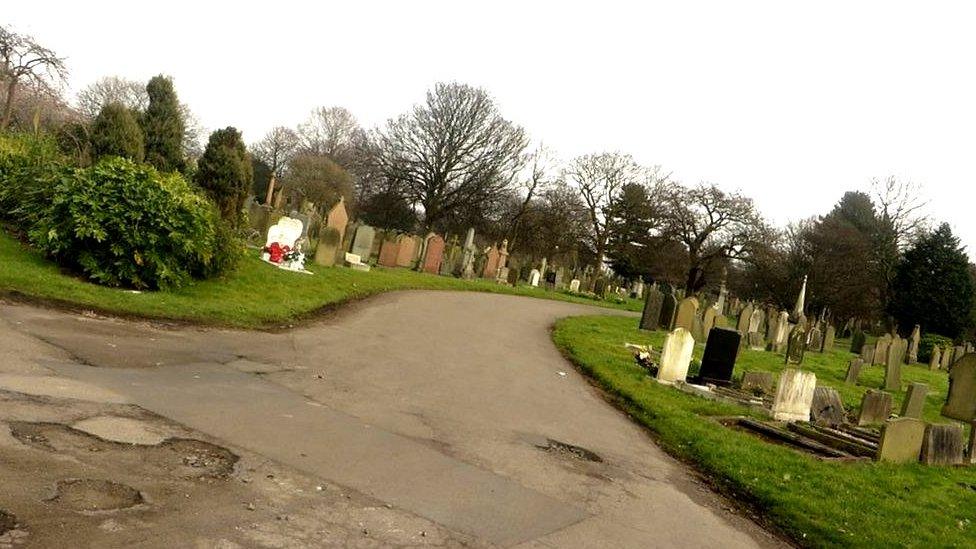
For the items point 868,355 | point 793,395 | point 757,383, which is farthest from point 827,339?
point 793,395

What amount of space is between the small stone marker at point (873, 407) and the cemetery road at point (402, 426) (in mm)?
5158

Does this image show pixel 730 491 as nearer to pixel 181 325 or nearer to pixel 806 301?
pixel 181 325

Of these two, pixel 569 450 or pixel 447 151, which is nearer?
pixel 569 450

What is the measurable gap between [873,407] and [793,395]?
220 cm

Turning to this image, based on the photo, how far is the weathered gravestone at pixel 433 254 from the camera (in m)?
32.4

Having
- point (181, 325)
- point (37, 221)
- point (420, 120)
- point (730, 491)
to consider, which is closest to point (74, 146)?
point (37, 221)

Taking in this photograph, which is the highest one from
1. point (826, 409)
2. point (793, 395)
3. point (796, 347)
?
point (796, 347)

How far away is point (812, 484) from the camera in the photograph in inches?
316

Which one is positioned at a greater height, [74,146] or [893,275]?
[893,275]

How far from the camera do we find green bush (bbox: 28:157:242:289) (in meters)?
11.8

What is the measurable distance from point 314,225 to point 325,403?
21495mm

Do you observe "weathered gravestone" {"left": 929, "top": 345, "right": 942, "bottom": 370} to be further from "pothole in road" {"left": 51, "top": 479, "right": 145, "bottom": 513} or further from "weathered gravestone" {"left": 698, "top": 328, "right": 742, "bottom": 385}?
"pothole in road" {"left": 51, "top": 479, "right": 145, "bottom": 513}

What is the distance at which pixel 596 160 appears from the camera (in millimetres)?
56469

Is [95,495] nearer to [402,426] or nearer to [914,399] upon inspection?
[402,426]
